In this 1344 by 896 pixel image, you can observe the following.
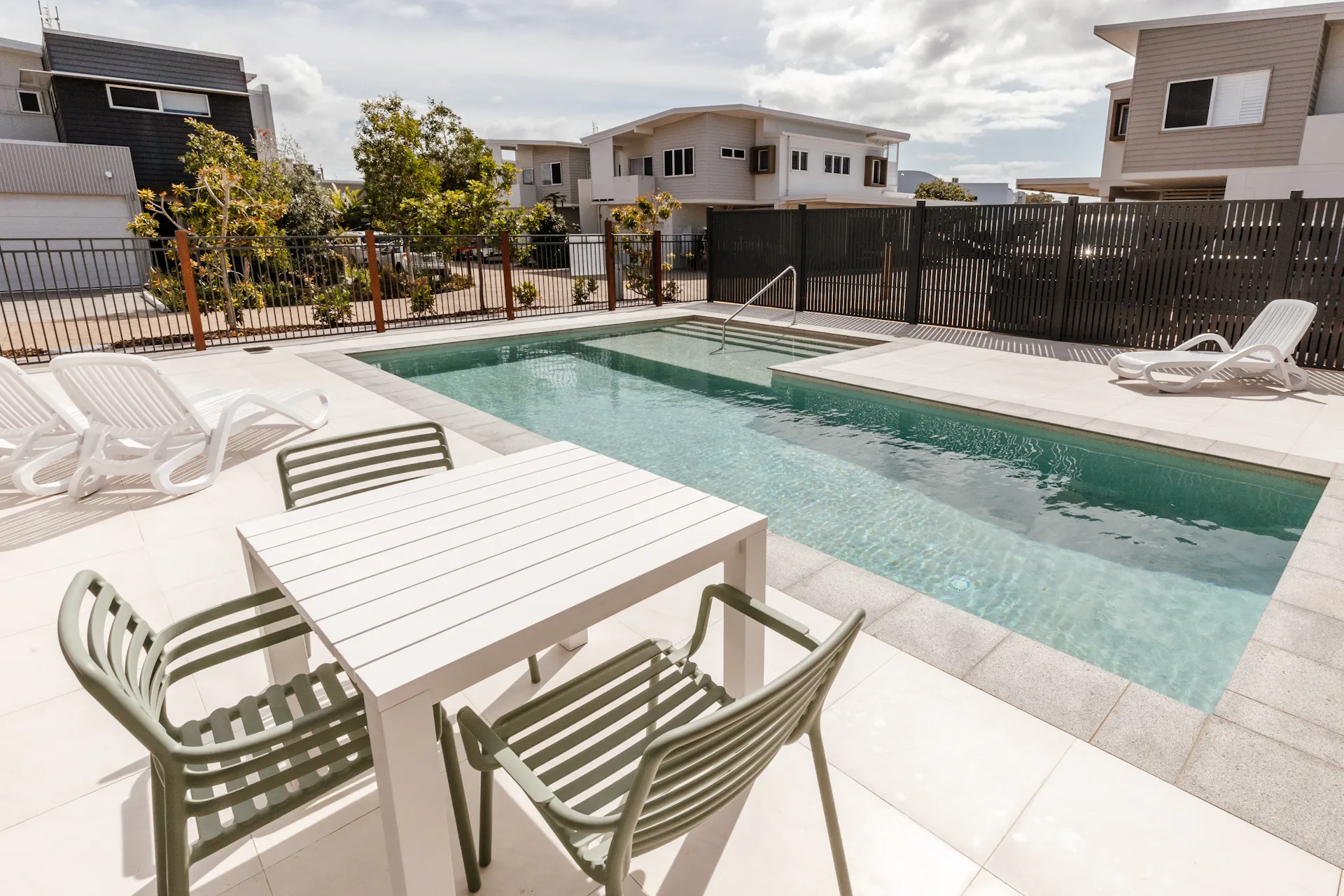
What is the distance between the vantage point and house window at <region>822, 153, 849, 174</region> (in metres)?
27.7

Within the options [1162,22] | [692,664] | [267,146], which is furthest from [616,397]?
[267,146]

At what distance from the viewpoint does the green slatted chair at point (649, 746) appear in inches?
46.3

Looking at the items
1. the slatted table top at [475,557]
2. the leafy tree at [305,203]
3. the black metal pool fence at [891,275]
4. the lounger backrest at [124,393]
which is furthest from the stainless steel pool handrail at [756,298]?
the leafy tree at [305,203]

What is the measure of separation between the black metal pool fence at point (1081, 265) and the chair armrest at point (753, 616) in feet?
30.2

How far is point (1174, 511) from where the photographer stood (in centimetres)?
451

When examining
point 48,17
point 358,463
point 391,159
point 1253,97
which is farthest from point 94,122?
point 1253,97

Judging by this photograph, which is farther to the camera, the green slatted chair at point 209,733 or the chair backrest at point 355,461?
the chair backrest at point 355,461

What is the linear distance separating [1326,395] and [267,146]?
90.7ft

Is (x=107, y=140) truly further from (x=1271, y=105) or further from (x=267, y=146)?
(x=1271, y=105)

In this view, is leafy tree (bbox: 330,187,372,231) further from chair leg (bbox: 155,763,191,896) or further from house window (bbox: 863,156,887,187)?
house window (bbox: 863,156,887,187)

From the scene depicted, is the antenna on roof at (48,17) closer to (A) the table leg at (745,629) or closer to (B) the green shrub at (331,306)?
(B) the green shrub at (331,306)

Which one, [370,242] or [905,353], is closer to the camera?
[905,353]

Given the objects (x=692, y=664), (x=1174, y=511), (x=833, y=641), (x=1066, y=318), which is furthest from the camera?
(x=1066, y=318)

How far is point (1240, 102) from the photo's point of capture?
1509cm
